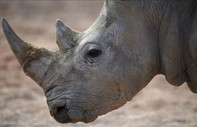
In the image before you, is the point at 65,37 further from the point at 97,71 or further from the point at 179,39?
the point at 179,39

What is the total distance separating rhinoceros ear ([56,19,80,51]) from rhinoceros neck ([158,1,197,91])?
0.91 meters

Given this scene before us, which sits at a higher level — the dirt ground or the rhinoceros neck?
the rhinoceros neck

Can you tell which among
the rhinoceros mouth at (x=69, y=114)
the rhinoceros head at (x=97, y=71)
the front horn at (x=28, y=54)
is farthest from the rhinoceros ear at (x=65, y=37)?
the rhinoceros mouth at (x=69, y=114)

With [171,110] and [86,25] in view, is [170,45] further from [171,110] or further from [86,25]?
[86,25]

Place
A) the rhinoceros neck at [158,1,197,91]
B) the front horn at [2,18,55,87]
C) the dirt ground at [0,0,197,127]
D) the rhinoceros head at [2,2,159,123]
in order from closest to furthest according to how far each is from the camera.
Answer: the rhinoceros neck at [158,1,197,91] → the rhinoceros head at [2,2,159,123] → the front horn at [2,18,55,87] → the dirt ground at [0,0,197,127]

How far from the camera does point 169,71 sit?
13.8ft

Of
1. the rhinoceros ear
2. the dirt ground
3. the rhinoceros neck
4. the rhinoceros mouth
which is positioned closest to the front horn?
the rhinoceros ear

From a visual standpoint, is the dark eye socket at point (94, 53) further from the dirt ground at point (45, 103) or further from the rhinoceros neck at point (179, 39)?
the dirt ground at point (45, 103)

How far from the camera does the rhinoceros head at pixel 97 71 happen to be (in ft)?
13.7

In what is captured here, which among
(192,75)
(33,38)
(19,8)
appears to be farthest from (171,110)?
(19,8)

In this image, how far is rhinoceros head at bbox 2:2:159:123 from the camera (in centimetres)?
417

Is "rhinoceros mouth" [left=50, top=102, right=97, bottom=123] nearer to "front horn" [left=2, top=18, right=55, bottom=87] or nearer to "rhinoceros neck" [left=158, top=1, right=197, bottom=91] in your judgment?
"front horn" [left=2, top=18, right=55, bottom=87]

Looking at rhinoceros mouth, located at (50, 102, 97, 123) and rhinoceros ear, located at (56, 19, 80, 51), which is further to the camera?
rhinoceros ear, located at (56, 19, 80, 51)

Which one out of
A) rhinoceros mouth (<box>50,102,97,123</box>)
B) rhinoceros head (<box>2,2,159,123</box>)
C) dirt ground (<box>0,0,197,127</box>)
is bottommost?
dirt ground (<box>0,0,197,127</box>)
